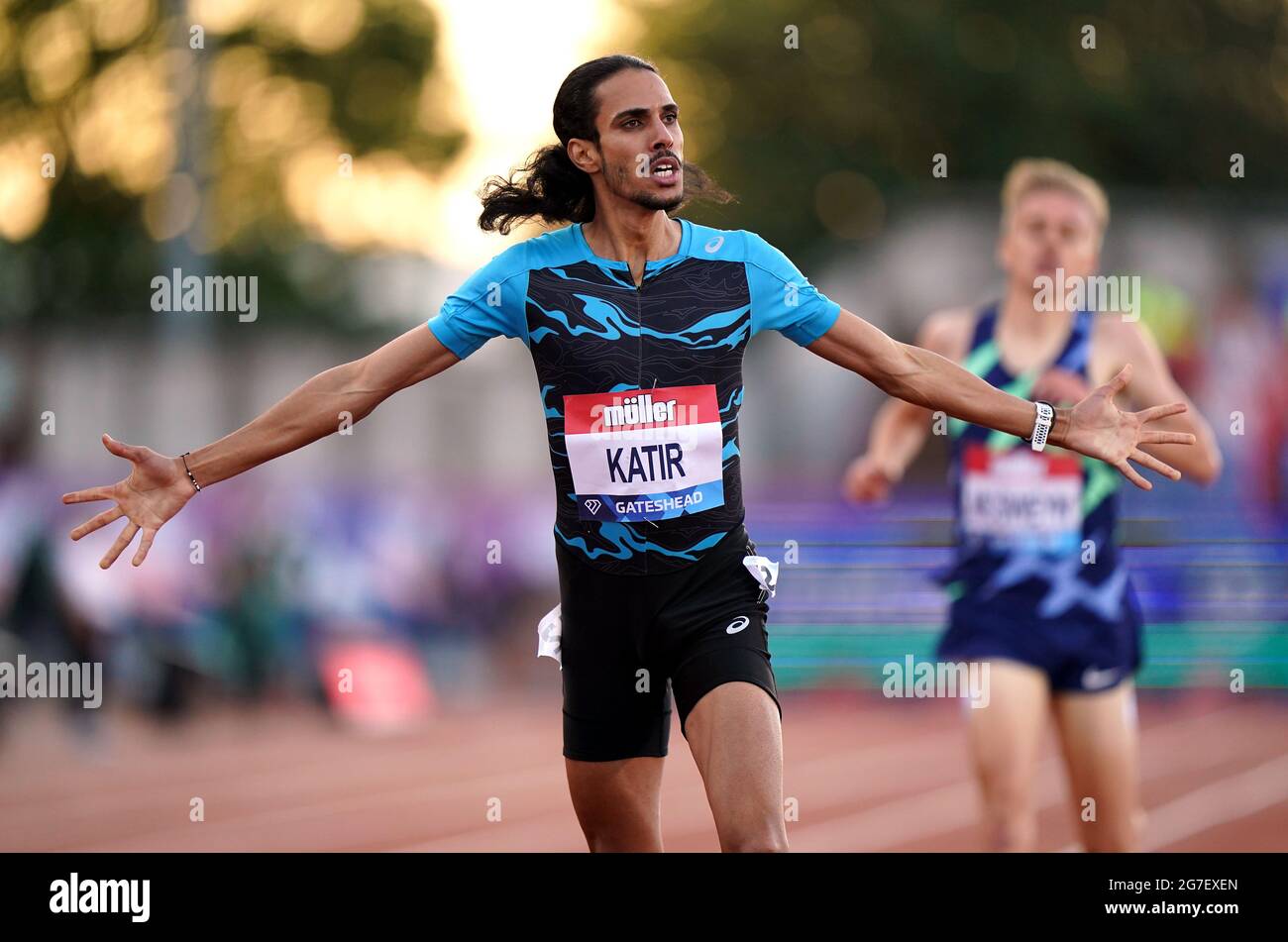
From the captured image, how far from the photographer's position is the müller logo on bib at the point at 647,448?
14.6 ft

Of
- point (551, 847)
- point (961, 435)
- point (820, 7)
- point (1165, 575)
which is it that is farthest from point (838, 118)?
point (961, 435)

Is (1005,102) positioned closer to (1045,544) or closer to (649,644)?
(1045,544)

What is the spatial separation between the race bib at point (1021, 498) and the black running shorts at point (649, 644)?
1864mm

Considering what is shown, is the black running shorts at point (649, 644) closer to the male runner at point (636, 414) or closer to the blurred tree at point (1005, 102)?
the male runner at point (636, 414)

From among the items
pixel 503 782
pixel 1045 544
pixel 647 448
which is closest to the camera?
pixel 647 448

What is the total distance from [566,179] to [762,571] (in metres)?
1.28

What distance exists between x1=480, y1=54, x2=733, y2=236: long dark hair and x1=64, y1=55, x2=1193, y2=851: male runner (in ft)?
0.05

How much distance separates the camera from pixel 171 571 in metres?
15.0

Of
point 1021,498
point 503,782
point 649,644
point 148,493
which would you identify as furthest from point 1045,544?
point 503,782

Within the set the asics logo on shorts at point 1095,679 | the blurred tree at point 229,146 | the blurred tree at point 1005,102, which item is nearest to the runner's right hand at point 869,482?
the asics logo on shorts at point 1095,679

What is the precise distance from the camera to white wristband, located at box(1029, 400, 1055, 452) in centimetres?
461

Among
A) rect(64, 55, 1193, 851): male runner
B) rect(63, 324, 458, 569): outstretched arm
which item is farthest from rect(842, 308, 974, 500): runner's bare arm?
rect(63, 324, 458, 569): outstretched arm

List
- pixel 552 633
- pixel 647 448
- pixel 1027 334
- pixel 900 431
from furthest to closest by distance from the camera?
pixel 900 431, pixel 1027 334, pixel 552 633, pixel 647 448

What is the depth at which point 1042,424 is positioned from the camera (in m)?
4.63
